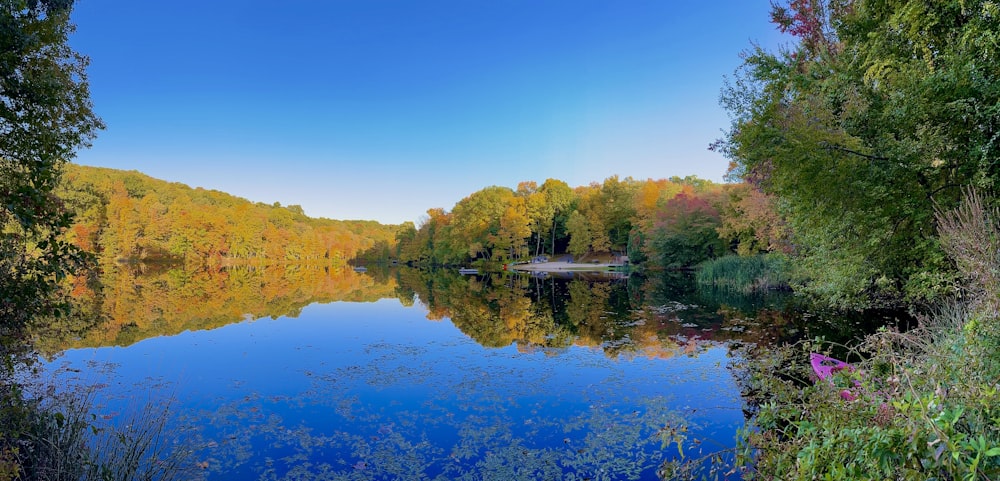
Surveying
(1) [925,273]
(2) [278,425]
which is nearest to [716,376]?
(1) [925,273]

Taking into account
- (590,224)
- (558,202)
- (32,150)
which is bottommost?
(32,150)

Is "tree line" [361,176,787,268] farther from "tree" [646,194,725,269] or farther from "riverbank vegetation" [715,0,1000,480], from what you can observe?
"riverbank vegetation" [715,0,1000,480]

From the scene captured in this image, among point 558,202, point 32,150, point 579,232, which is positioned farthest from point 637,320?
point 558,202

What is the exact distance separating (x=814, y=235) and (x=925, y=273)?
3.01 meters

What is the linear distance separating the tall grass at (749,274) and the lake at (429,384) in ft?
18.6

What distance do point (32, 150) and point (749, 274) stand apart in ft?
82.1

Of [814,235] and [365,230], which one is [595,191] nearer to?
[814,235]

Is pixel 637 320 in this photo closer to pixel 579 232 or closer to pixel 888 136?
pixel 888 136

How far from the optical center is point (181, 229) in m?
59.3

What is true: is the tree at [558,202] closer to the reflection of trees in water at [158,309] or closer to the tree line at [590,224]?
the tree line at [590,224]

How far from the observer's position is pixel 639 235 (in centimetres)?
4641

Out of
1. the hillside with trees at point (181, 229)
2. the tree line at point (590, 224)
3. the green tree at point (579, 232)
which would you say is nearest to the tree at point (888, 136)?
the tree line at point (590, 224)

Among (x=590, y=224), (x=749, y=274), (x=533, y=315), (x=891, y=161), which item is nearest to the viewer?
(x=891, y=161)

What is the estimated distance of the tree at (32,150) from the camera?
443 centimetres
